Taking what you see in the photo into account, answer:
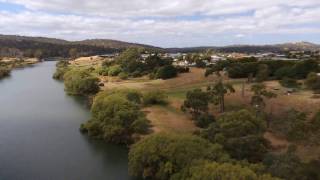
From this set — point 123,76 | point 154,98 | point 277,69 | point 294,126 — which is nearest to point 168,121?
point 154,98

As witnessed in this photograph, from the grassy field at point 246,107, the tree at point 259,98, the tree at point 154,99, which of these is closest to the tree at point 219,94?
the grassy field at point 246,107

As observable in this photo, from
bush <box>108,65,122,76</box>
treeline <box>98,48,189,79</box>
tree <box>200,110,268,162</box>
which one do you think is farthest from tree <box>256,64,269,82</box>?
bush <box>108,65,122,76</box>

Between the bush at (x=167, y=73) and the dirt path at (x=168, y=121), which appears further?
the bush at (x=167, y=73)

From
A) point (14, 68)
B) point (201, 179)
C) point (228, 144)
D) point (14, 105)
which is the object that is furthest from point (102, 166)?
point (14, 68)

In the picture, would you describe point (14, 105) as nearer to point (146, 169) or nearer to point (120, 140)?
point (120, 140)

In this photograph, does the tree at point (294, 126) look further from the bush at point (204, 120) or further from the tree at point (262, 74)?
the tree at point (262, 74)

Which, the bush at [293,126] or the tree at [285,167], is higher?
the tree at [285,167]
